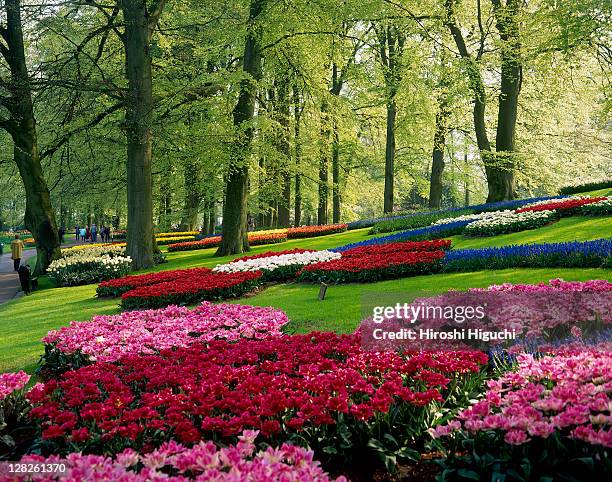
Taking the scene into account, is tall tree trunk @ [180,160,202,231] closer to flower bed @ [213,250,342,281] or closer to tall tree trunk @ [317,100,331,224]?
tall tree trunk @ [317,100,331,224]

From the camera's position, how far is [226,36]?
59.8ft

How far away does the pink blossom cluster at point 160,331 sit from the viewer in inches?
242

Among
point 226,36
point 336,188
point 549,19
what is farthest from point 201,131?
point 336,188

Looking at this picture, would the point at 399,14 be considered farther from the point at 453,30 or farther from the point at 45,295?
the point at 45,295

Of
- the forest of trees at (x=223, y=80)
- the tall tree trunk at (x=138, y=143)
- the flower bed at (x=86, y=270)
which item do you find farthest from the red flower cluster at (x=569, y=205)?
the flower bed at (x=86, y=270)

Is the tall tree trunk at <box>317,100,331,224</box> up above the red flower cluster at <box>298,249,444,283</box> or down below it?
above

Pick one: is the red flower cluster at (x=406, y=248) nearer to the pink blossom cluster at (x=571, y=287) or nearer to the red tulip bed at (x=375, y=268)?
the red tulip bed at (x=375, y=268)

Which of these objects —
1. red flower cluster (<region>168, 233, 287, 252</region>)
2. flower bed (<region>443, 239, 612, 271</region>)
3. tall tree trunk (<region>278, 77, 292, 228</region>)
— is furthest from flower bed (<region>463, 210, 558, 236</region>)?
tall tree trunk (<region>278, 77, 292, 228</region>)

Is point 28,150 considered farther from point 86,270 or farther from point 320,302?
point 320,302

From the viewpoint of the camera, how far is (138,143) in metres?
16.4

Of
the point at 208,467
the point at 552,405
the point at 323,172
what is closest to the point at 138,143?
the point at 208,467

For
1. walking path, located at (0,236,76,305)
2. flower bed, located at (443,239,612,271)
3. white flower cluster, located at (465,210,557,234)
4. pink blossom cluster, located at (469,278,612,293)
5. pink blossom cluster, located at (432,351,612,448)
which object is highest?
white flower cluster, located at (465,210,557,234)

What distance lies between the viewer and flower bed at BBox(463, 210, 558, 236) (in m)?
13.2

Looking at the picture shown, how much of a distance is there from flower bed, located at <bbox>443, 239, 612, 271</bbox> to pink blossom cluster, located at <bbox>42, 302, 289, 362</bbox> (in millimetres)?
→ 3996
